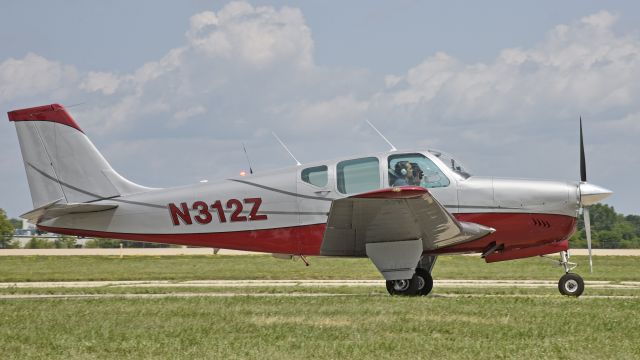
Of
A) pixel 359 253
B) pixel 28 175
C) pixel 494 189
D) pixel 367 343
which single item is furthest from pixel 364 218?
pixel 28 175

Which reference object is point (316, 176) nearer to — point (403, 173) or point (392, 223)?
point (403, 173)

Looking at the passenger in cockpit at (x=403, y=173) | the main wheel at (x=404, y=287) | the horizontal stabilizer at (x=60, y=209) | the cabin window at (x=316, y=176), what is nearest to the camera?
the passenger in cockpit at (x=403, y=173)

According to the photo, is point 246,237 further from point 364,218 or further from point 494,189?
point 494,189

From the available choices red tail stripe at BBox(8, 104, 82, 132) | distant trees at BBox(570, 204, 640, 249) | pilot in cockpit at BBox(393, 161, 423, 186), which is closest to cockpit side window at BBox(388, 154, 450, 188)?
pilot in cockpit at BBox(393, 161, 423, 186)

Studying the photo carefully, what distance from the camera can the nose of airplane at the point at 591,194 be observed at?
609 inches

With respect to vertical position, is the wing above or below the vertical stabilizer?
below

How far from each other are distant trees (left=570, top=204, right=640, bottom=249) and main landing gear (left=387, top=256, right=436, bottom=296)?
27622 mm

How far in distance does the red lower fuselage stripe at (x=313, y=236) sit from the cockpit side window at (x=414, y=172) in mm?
710

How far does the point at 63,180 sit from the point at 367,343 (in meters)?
9.58

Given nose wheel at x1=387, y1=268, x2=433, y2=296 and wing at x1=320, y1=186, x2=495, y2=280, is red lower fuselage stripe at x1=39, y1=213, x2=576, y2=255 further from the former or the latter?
nose wheel at x1=387, y1=268, x2=433, y2=296

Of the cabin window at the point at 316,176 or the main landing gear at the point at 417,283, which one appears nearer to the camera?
the main landing gear at the point at 417,283

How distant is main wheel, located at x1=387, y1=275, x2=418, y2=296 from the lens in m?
15.3

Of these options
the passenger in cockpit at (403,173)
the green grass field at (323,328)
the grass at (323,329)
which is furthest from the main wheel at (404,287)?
the passenger in cockpit at (403,173)

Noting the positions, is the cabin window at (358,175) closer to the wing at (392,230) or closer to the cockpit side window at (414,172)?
the cockpit side window at (414,172)
